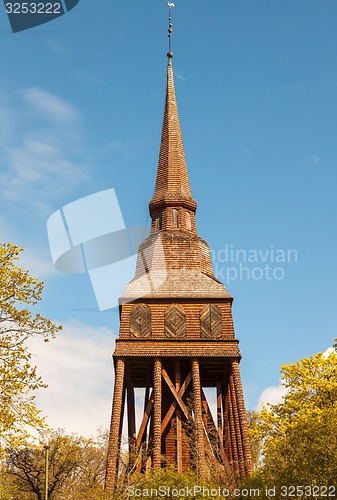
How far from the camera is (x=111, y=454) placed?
102 feet

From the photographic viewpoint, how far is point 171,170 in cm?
4106

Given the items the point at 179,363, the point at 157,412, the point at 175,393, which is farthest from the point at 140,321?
the point at 157,412

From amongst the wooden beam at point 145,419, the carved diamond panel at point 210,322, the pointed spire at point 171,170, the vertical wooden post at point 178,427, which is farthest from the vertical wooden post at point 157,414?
the pointed spire at point 171,170

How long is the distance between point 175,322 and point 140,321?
171 centimetres

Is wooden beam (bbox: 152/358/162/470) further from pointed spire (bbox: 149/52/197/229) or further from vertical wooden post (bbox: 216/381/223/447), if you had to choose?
pointed spire (bbox: 149/52/197/229)

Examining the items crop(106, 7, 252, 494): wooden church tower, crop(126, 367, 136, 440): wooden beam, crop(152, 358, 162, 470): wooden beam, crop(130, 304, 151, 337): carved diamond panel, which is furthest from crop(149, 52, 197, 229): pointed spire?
crop(152, 358, 162, 470): wooden beam

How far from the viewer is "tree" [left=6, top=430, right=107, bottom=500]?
4359 centimetres

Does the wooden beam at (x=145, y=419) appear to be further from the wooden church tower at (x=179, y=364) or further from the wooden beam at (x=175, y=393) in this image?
the wooden beam at (x=175, y=393)

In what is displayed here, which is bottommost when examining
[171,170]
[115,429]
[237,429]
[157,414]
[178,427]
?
[115,429]

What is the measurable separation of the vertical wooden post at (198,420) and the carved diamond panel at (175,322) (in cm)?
155

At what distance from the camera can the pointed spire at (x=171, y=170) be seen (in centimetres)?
3988

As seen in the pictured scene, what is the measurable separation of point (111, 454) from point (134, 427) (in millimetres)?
4147

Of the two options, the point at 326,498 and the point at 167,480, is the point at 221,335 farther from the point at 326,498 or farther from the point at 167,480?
the point at 326,498

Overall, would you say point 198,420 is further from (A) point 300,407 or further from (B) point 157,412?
(A) point 300,407
